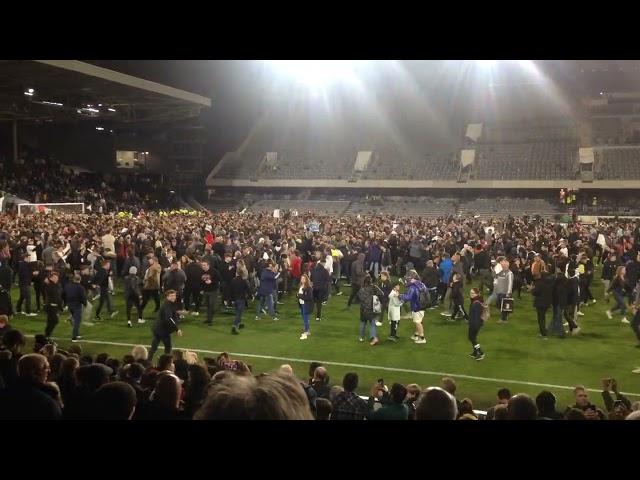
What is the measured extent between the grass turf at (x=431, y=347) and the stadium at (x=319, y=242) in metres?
0.08

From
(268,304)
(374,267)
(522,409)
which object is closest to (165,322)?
(268,304)

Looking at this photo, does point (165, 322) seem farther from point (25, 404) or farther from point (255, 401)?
point (255, 401)

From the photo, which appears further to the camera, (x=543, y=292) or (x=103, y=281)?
(x=103, y=281)

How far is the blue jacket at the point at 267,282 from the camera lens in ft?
44.2

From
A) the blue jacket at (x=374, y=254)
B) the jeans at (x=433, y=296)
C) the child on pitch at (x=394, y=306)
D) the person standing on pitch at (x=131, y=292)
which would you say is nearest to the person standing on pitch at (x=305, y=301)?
the child on pitch at (x=394, y=306)

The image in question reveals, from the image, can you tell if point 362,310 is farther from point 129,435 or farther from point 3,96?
point 3,96

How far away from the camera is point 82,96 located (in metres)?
33.5

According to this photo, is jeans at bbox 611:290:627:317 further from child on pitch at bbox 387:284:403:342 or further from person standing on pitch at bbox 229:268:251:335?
person standing on pitch at bbox 229:268:251:335

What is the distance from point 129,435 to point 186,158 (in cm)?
4781

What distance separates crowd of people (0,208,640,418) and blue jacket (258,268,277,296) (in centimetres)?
3

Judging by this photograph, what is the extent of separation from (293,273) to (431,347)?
5.48 m

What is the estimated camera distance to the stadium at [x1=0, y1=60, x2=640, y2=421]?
6.24m

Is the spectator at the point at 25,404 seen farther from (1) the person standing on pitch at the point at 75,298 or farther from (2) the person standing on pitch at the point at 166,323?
(1) the person standing on pitch at the point at 75,298

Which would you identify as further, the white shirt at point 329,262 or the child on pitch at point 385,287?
the white shirt at point 329,262
